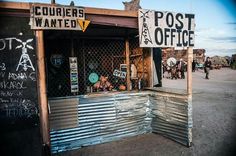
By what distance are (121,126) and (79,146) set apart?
125 cm

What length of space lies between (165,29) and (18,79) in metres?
3.58

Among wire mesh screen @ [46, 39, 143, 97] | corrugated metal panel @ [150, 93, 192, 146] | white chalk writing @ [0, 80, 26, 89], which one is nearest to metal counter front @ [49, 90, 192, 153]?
corrugated metal panel @ [150, 93, 192, 146]

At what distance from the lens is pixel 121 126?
6078mm

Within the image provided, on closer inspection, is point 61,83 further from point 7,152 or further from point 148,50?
point 7,152

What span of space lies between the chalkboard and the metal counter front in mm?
934

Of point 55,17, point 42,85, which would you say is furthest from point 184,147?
point 55,17

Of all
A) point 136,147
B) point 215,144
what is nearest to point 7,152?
point 136,147

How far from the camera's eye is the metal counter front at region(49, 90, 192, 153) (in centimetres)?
537

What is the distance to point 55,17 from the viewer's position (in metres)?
4.27

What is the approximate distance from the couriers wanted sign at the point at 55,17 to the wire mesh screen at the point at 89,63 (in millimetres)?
3339

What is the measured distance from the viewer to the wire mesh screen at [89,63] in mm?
7898

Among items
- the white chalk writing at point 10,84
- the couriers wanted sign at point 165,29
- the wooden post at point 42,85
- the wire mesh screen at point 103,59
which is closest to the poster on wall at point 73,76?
the wire mesh screen at point 103,59

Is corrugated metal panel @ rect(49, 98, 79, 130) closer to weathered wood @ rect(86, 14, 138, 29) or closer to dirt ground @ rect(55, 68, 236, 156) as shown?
dirt ground @ rect(55, 68, 236, 156)

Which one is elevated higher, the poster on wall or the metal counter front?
the poster on wall
